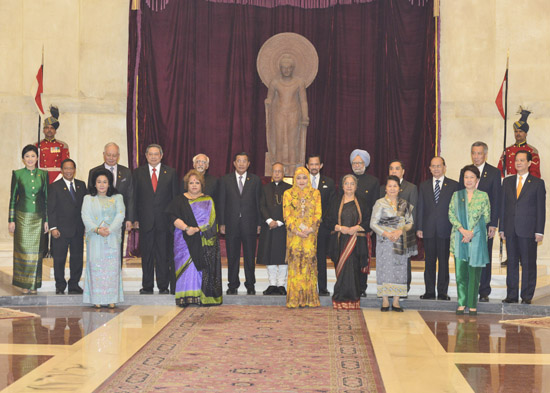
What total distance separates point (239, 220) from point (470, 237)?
7.59 feet

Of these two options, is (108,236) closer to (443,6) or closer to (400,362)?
(400,362)

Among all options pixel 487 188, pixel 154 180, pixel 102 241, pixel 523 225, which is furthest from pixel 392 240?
pixel 102 241

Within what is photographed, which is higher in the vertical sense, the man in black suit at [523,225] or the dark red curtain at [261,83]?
the dark red curtain at [261,83]

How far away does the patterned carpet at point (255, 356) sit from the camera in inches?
177

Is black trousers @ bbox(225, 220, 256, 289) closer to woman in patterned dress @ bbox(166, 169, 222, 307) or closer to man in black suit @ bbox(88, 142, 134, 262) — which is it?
woman in patterned dress @ bbox(166, 169, 222, 307)

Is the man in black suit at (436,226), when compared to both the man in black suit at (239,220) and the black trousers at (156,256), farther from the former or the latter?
the black trousers at (156,256)

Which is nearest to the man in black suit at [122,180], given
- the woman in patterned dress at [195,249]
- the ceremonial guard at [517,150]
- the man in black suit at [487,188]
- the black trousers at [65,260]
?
the black trousers at [65,260]

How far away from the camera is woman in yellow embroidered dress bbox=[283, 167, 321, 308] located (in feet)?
24.3

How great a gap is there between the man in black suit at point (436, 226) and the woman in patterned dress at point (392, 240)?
0.35 metres

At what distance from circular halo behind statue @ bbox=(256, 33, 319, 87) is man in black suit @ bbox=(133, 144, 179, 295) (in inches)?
104

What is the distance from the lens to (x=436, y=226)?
7.58m

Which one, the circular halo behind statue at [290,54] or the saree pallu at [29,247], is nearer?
the saree pallu at [29,247]

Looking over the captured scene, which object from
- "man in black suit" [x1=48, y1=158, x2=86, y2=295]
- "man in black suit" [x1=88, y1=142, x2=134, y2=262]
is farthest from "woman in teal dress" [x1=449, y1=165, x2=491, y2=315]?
"man in black suit" [x1=48, y1=158, x2=86, y2=295]

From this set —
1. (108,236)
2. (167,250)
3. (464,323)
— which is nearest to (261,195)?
(167,250)
